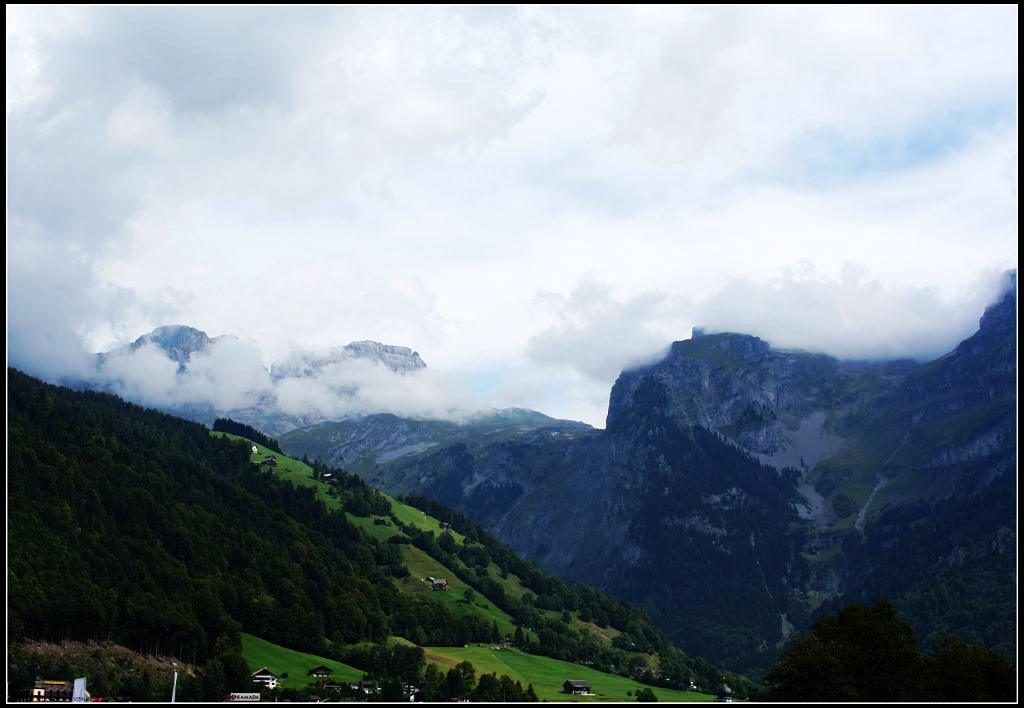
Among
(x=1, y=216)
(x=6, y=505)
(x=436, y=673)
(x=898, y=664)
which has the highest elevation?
(x=1, y=216)

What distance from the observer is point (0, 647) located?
454 ft

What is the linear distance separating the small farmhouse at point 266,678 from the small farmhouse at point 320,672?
7.19 metres

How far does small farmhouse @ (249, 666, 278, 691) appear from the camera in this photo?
170000 mm

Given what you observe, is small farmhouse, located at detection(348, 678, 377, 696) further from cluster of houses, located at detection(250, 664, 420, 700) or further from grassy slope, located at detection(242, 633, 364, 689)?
grassy slope, located at detection(242, 633, 364, 689)

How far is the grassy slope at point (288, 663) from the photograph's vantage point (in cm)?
17712

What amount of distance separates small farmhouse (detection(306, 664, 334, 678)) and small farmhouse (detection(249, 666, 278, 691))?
719 centimetres

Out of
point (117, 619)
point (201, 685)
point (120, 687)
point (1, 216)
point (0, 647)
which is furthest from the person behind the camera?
point (117, 619)

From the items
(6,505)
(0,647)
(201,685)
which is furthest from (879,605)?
(6,505)

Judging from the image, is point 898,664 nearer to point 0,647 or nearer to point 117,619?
point 0,647

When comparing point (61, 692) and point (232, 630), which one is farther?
point (232, 630)

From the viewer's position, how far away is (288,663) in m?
189

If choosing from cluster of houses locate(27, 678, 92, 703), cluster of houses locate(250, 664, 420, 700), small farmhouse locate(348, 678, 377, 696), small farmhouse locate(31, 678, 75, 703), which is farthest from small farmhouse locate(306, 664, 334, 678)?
small farmhouse locate(31, 678, 75, 703)

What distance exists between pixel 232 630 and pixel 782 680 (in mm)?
123837

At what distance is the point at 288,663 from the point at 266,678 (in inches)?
633
